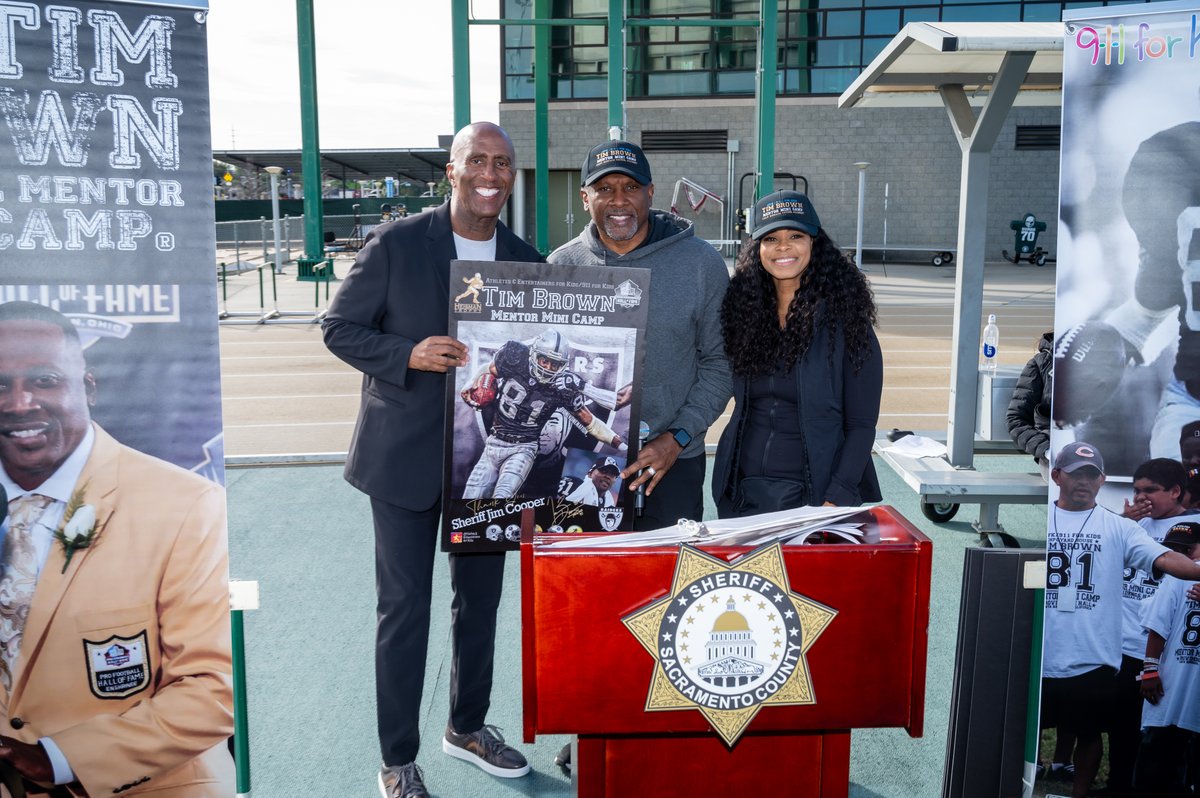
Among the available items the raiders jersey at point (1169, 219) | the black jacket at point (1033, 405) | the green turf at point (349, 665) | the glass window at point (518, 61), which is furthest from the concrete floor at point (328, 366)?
the glass window at point (518, 61)

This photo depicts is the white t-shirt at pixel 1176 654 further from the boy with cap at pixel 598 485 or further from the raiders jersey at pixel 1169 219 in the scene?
the boy with cap at pixel 598 485

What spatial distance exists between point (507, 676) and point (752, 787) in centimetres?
182

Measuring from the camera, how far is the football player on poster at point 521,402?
2838 mm

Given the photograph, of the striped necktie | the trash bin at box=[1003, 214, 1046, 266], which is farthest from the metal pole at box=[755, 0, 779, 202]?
the trash bin at box=[1003, 214, 1046, 266]

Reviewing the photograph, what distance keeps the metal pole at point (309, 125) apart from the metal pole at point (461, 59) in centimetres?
938

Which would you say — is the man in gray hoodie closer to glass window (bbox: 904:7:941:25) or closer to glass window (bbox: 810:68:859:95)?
glass window (bbox: 904:7:941:25)

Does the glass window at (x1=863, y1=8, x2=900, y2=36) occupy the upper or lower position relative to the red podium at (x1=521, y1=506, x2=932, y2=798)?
upper

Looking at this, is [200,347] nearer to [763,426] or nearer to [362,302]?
[362,302]

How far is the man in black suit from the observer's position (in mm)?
3031

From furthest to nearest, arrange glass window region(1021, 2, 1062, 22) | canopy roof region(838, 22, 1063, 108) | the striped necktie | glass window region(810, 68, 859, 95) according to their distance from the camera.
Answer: glass window region(810, 68, 859, 95), glass window region(1021, 2, 1062, 22), canopy roof region(838, 22, 1063, 108), the striped necktie

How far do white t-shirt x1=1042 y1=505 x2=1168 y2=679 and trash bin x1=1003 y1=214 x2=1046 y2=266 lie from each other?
101 ft

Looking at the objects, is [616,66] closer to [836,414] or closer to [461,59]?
[461,59]

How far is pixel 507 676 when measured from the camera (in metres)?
4.06

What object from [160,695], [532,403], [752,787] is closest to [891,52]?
[532,403]
